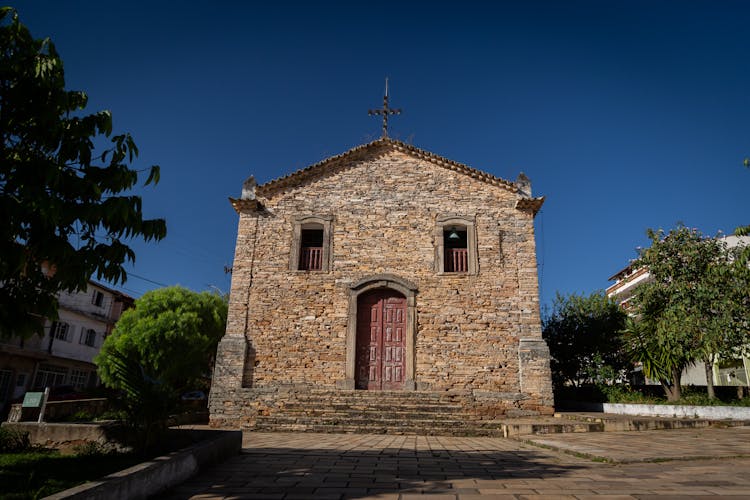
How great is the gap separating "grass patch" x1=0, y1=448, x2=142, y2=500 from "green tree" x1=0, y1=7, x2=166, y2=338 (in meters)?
1.21

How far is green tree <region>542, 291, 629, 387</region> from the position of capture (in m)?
16.4

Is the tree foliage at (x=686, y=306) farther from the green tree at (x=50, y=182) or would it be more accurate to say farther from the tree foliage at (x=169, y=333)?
the tree foliage at (x=169, y=333)

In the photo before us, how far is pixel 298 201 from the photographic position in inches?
587

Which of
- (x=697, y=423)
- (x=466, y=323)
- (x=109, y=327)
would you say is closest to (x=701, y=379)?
(x=697, y=423)

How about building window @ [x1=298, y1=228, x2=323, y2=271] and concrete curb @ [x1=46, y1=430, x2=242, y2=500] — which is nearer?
concrete curb @ [x1=46, y1=430, x2=242, y2=500]

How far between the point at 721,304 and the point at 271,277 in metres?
12.8

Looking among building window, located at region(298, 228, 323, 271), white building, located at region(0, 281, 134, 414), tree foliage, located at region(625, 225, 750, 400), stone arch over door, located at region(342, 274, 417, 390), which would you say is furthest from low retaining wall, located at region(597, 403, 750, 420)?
white building, located at region(0, 281, 134, 414)

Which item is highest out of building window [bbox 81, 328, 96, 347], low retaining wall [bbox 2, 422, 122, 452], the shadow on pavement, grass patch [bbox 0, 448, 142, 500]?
building window [bbox 81, 328, 96, 347]

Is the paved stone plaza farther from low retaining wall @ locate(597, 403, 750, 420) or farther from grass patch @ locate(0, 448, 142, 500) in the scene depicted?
low retaining wall @ locate(597, 403, 750, 420)

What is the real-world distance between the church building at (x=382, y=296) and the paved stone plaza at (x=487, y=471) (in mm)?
4181

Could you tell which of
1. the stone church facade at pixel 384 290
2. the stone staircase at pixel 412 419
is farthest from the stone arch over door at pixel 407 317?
the stone staircase at pixel 412 419

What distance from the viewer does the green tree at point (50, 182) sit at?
3607 mm

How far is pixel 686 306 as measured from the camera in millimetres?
13578

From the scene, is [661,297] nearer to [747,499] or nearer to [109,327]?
[747,499]
